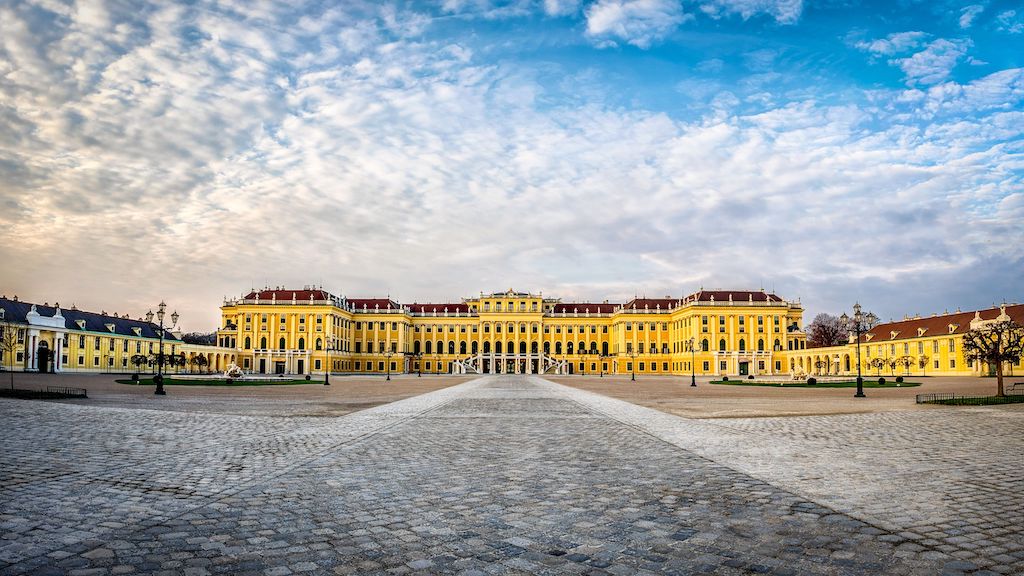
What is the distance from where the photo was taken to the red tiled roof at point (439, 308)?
142 metres

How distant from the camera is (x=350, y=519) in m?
6.73

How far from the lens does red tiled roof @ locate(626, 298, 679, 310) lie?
13400 centimetres

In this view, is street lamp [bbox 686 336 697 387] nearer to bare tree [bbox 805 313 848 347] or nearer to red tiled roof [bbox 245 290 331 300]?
bare tree [bbox 805 313 848 347]

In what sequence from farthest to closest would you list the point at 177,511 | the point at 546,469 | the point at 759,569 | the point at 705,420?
1. the point at 705,420
2. the point at 546,469
3. the point at 177,511
4. the point at 759,569

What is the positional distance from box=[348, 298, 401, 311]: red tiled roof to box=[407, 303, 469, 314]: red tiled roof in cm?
498

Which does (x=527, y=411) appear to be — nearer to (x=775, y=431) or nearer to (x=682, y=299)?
(x=775, y=431)

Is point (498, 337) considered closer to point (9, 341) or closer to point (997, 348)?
point (9, 341)

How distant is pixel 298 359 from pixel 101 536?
120220mm

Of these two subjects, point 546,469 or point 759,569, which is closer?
point 759,569

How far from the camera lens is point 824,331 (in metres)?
132

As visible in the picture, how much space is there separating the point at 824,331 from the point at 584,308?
4794 centimetres

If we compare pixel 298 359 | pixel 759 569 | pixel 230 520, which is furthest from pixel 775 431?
pixel 298 359

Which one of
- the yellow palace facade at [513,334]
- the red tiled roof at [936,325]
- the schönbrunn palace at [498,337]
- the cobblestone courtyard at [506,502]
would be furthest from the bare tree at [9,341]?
the red tiled roof at [936,325]

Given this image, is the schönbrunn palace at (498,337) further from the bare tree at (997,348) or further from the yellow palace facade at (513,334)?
the bare tree at (997,348)
